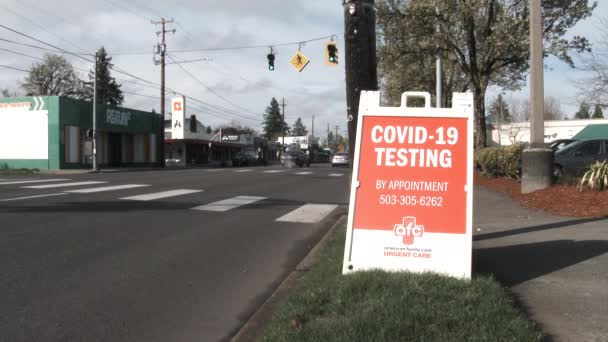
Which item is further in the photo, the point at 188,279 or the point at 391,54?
the point at 391,54

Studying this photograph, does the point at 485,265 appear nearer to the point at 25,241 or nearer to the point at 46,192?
the point at 25,241

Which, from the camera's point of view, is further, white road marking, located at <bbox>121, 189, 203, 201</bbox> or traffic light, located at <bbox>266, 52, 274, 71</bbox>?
traffic light, located at <bbox>266, 52, 274, 71</bbox>

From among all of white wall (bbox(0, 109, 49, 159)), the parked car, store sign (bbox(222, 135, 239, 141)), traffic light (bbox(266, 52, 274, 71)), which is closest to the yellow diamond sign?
traffic light (bbox(266, 52, 274, 71))

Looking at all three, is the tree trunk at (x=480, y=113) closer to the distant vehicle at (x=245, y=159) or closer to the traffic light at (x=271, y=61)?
the traffic light at (x=271, y=61)

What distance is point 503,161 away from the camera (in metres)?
17.3

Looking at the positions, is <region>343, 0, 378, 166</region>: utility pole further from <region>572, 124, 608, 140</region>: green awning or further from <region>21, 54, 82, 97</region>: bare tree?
<region>21, 54, 82, 97</region>: bare tree

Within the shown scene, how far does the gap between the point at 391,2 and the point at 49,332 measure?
904 inches

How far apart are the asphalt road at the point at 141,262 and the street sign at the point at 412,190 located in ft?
4.68

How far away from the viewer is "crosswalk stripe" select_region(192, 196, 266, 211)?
12883 mm

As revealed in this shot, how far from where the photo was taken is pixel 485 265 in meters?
6.24

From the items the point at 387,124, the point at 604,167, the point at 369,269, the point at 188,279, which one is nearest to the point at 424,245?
the point at 369,269

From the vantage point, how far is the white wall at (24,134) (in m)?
38.6

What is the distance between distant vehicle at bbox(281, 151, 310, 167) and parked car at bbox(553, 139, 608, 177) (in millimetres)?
31256

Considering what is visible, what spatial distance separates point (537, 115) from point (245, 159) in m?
42.5
